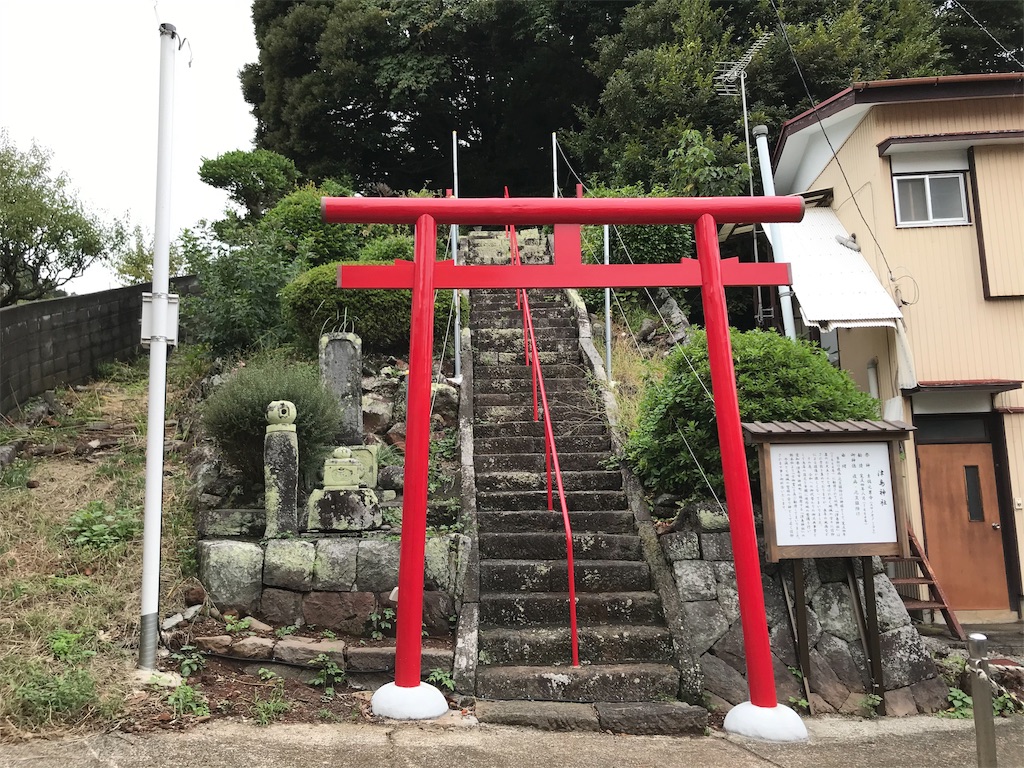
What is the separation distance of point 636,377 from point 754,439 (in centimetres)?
396

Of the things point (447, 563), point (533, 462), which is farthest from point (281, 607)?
point (533, 462)

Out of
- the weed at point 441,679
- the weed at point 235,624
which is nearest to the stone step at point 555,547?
the weed at point 441,679

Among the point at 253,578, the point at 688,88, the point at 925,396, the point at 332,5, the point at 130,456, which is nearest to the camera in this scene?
the point at 253,578

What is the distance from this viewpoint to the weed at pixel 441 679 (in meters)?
5.13

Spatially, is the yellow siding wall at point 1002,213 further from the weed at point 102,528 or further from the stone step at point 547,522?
the weed at point 102,528

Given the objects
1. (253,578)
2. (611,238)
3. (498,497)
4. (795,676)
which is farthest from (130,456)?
(611,238)

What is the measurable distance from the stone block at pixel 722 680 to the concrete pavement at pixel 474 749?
56cm

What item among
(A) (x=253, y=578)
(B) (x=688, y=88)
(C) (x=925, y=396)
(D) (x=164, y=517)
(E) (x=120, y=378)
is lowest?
(A) (x=253, y=578)

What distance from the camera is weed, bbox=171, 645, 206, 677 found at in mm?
5177

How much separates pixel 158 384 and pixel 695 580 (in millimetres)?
4466

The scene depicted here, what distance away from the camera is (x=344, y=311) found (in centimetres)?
892

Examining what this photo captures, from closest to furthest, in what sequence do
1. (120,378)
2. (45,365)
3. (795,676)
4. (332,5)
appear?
1. (795,676)
2. (45,365)
3. (120,378)
4. (332,5)

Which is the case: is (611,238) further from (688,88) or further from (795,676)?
(795,676)

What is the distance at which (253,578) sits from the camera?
19.1 feet
